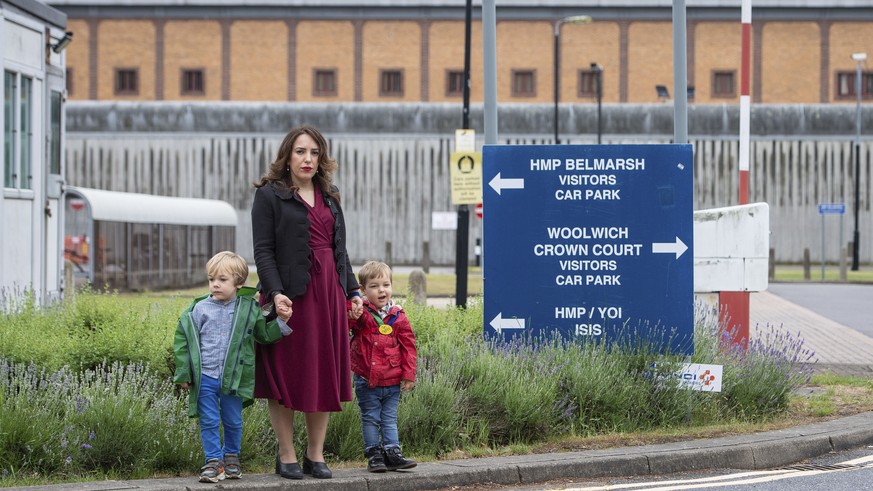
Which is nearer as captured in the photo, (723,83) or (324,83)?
(723,83)

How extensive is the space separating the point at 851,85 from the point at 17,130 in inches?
1910

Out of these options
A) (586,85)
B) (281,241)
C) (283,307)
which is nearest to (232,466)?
(283,307)

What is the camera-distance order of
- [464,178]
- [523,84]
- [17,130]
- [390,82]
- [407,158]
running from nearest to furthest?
[17,130] < [464,178] < [407,158] < [523,84] < [390,82]

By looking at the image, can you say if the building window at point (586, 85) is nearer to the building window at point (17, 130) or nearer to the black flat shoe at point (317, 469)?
the building window at point (17, 130)

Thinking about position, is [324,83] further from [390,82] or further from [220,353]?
[220,353]

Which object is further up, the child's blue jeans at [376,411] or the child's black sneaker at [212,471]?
the child's blue jeans at [376,411]

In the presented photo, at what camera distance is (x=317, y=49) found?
56438 mm

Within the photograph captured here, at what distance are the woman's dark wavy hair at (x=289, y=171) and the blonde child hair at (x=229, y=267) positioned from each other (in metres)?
0.41

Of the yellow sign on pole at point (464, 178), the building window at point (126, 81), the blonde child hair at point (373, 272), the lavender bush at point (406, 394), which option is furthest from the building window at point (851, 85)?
the blonde child hair at point (373, 272)

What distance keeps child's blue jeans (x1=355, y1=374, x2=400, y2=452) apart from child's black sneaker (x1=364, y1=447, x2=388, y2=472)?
3cm

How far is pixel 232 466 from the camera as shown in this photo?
21.6 ft

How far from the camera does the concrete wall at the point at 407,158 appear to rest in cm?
4881

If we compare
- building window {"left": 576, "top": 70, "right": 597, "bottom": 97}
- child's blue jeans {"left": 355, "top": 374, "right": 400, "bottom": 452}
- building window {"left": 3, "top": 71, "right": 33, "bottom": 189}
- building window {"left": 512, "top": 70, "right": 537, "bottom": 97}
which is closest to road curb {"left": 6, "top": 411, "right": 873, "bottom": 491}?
child's blue jeans {"left": 355, "top": 374, "right": 400, "bottom": 452}

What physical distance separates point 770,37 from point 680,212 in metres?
49.0
